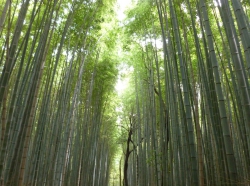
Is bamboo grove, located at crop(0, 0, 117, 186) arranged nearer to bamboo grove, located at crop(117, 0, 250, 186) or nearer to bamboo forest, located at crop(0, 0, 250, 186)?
bamboo forest, located at crop(0, 0, 250, 186)

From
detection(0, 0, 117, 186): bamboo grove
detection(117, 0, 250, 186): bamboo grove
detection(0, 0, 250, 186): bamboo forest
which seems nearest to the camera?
detection(117, 0, 250, 186): bamboo grove

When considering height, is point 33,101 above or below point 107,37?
below

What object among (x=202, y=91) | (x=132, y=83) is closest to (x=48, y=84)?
(x=202, y=91)

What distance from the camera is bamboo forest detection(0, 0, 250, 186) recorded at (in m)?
2.21

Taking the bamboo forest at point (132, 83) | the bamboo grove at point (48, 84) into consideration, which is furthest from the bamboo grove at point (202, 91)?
the bamboo grove at point (48, 84)

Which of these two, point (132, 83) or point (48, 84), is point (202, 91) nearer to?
point (48, 84)

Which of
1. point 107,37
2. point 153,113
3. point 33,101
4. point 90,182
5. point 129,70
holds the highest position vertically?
point 129,70

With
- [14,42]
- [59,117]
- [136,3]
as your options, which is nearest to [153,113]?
[59,117]

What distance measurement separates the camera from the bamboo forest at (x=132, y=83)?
221cm

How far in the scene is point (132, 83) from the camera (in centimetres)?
889

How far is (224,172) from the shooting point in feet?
7.99

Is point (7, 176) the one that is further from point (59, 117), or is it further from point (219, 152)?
point (219, 152)

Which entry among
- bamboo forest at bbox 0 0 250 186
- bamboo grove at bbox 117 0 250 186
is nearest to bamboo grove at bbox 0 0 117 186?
bamboo forest at bbox 0 0 250 186

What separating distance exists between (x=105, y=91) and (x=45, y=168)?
3.87m
